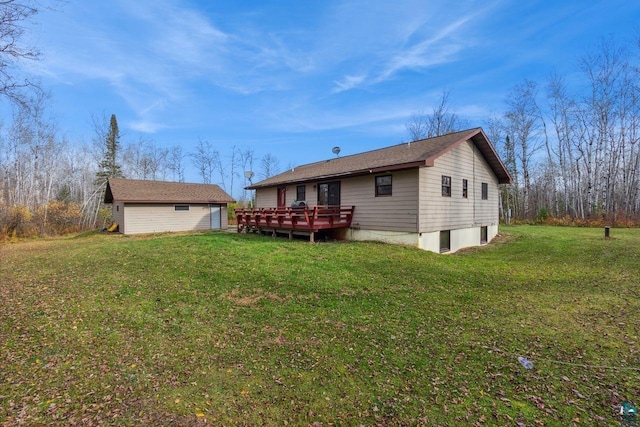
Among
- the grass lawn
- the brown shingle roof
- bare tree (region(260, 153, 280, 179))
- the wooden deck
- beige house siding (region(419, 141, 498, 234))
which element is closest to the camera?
the grass lawn

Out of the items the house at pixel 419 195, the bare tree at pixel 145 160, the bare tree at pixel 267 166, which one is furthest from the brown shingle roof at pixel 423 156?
the bare tree at pixel 145 160

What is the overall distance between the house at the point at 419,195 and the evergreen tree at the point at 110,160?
2569 cm

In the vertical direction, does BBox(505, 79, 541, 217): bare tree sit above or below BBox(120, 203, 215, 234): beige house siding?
above

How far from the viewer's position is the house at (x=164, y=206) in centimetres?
1898

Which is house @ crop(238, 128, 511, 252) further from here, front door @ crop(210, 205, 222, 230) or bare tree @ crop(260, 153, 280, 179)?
bare tree @ crop(260, 153, 280, 179)

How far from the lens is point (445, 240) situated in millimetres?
12523

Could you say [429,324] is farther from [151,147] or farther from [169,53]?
[151,147]

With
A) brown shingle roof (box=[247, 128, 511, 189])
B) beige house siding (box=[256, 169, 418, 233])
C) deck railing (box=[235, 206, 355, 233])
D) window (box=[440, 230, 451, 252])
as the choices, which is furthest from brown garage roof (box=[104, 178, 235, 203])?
window (box=[440, 230, 451, 252])

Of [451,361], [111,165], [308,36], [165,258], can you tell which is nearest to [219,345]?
[451,361]

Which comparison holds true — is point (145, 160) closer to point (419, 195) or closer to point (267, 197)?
point (267, 197)

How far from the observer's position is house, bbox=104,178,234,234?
18984 millimetres

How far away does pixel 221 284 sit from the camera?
6.72 meters

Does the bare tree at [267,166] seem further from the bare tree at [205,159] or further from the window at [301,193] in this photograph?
the window at [301,193]

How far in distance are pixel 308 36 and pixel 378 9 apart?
3.73m
